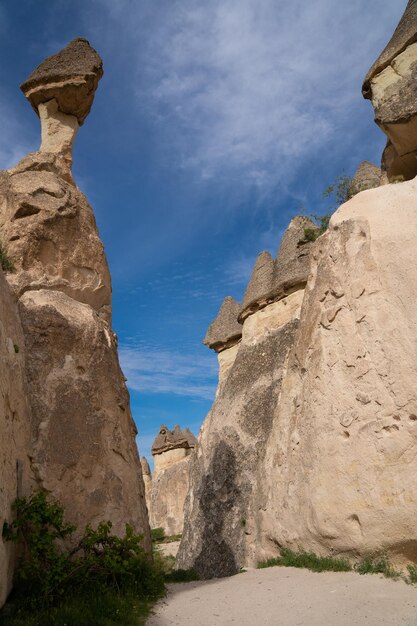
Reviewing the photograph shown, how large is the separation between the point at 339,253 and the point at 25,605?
5.82 m

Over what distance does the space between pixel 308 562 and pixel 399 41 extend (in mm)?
7919

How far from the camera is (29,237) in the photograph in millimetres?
7664

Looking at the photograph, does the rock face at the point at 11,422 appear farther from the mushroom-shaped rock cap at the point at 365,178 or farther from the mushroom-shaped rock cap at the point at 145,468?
the mushroom-shaped rock cap at the point at 145,468

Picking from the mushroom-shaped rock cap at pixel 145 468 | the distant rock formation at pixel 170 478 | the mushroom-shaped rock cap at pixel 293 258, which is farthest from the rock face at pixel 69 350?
the mushroom-shaped rock cap at pixel 145 468

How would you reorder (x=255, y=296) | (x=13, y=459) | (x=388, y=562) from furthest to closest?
1. (x=255, y=296)
2. (x=388, y=562)
3. (x=13, y=459)

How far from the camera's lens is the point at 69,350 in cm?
706

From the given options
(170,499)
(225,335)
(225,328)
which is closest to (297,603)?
(225,335)

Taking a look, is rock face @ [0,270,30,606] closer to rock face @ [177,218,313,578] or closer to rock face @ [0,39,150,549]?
rock face @ [0,39,150,549]

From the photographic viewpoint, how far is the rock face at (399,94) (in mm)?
8398

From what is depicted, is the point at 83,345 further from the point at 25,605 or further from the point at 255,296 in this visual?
the point at 255,296

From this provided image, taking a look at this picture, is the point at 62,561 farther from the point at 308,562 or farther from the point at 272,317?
the point at 272,317

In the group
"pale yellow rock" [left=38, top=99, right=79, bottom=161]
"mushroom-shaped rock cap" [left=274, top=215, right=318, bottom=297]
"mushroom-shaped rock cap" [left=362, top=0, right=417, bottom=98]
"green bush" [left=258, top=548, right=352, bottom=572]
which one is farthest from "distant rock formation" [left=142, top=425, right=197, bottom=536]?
"mushroom-shaped rock cap" [left=362, top=0, right=417, bottom=98]

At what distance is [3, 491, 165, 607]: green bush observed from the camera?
204 inches

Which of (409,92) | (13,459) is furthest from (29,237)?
(409,92)
